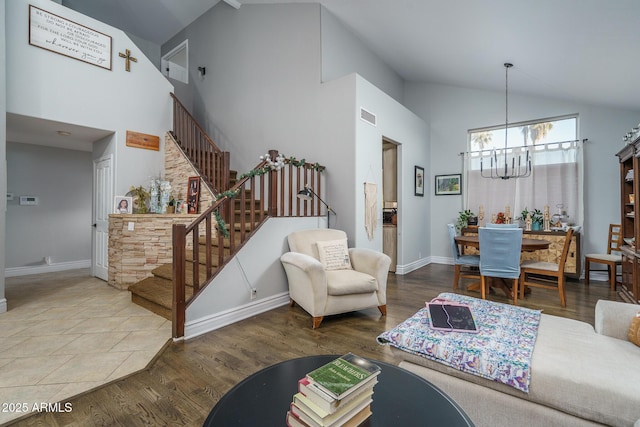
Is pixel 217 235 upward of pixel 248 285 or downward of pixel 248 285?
upward

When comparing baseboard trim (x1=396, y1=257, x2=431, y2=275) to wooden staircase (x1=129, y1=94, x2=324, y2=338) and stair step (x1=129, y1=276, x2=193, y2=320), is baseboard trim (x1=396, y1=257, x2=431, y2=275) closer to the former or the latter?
wooden staircase (x1=129, y1=94, x2=324, y2=338)

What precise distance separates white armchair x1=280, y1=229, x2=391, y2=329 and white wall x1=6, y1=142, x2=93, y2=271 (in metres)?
5.27

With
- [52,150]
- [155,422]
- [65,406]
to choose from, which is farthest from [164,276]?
[52,150]

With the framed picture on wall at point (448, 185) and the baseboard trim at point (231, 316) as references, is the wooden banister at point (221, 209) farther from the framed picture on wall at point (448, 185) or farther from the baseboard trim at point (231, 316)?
the framed picture on wall at point (448, 185)

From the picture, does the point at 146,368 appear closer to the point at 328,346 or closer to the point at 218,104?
the point at 328,346

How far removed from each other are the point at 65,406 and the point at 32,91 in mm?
4248

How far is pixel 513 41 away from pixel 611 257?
3.39 m

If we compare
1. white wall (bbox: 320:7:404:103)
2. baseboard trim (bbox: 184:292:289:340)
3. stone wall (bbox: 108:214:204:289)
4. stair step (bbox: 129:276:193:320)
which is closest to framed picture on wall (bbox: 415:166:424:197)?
white wall (bbox: 320:7:404:103)

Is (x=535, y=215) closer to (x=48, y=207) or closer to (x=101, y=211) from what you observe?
Answer: (x=101, y=211)

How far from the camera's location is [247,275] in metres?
3.13

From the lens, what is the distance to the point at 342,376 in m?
0.96

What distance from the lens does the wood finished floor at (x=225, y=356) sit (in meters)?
1.66

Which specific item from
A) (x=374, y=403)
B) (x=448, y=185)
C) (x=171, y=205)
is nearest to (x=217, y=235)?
(x=171, y=205)

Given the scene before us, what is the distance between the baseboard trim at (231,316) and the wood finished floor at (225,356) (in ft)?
0.25
